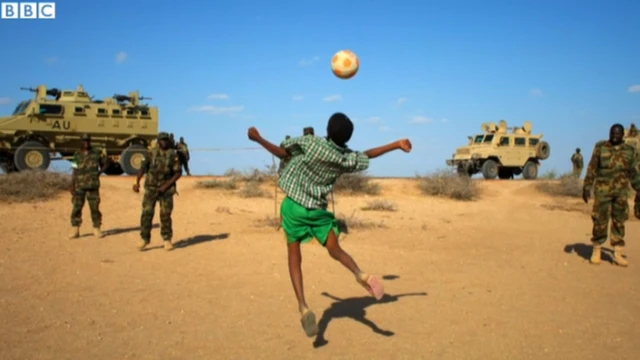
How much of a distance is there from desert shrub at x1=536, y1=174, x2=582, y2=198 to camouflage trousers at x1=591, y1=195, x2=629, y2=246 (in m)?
12.6

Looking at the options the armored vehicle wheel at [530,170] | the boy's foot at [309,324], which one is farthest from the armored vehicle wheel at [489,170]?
the boy's foot at [309,324]

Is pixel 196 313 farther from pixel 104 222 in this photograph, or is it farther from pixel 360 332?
pixel 104 222

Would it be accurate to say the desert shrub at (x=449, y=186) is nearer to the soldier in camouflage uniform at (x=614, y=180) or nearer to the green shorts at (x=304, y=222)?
the soldier in camouflage uniform at (x=614, y=180)

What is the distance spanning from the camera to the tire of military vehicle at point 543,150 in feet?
85.3

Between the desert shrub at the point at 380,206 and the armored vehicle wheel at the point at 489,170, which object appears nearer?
the desert shrub at the point at 380,206

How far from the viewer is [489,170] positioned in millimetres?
24625

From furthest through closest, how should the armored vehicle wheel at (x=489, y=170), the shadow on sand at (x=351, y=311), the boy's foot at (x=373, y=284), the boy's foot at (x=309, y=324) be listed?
1. the armored vehicle wheel at (x=489, y=170)
2. the shadow on sand at (x=351, y=311)
3. the boy's foot at (x=373, y=284)
4. the boy's foot at (x=309, y=324)

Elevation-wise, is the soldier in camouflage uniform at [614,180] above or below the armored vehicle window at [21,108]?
below

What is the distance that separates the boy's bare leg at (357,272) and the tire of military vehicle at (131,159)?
17.5 m

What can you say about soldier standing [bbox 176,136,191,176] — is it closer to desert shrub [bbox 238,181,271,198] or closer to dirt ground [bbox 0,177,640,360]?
desert shrub [bbox 238,181,271,198]

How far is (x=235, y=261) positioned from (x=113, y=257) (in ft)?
5.92

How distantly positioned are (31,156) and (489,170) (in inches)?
710

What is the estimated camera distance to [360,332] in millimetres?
4613

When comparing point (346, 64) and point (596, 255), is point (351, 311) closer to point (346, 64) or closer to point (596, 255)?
point (346, 64)
